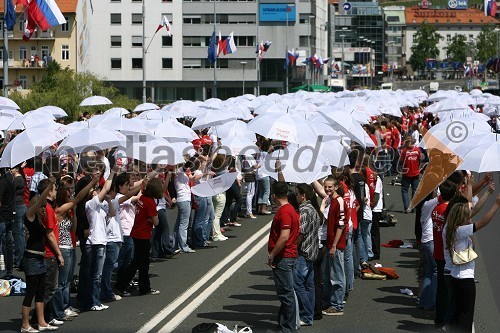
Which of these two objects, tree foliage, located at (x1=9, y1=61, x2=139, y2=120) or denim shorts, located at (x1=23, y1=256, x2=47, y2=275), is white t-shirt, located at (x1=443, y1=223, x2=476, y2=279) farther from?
tree foliage, located at (x1=9, y1=61, x2=139, y2=120)

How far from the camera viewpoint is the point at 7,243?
15891 millimetres

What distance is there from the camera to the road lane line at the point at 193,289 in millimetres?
11898

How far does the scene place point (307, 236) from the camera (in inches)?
464

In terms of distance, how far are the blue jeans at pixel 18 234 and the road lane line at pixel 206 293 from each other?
3.35 meters

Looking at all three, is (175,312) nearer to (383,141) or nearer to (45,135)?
(45,135)

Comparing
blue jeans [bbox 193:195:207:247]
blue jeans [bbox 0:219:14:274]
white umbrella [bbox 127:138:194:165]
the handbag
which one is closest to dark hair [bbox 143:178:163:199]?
white umbrella [bbox 127:138:194:165]

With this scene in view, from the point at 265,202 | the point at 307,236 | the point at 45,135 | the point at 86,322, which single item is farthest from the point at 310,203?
the point at 265,202

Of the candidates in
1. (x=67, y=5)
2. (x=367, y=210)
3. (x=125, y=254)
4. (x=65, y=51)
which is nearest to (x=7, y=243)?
(x=125, y=254)

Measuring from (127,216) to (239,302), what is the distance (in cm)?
217

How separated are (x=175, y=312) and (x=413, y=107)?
134 feet

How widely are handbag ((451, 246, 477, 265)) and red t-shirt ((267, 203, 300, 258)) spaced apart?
1.74 m

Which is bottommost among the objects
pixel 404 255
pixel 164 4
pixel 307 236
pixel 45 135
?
pixel 404 255

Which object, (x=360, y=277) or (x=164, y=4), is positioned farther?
(x=164, y=4)

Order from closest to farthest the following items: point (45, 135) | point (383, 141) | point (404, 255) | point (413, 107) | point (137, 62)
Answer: point (45, 135), point (404, 255), point (383, 141), point (413, 107), point (137, 62)
